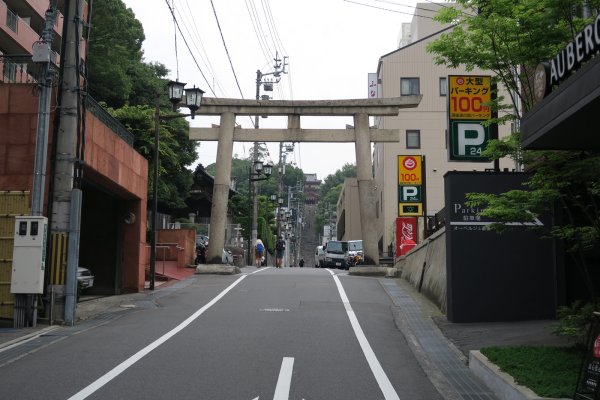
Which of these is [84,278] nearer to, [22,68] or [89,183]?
[89,183]

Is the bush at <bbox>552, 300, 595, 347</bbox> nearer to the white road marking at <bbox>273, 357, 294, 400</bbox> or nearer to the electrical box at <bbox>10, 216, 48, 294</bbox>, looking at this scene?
the white road marking at <bbox>273, 357, 294, 400</bbox>

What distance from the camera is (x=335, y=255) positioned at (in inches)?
1793

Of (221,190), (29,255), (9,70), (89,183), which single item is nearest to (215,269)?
(221,190)

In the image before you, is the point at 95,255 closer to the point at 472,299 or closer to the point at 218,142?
the point at 218,142

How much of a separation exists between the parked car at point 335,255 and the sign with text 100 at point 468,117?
95.8 feet

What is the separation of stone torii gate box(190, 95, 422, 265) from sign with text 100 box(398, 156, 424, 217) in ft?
7.68

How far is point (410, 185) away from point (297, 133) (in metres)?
6.18

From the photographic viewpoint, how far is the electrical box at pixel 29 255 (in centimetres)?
1284

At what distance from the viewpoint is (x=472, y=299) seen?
Result: 549 inches

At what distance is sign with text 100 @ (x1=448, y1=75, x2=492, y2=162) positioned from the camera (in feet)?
52.7

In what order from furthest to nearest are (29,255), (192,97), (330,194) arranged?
(330,194) → (192,97) → (29,255)

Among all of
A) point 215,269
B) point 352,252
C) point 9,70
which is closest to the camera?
point 9,70

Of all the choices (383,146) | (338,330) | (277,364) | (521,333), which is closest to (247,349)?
(277,364)

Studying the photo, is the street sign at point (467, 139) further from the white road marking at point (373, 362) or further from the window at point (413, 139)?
the window at point (413, 139)
